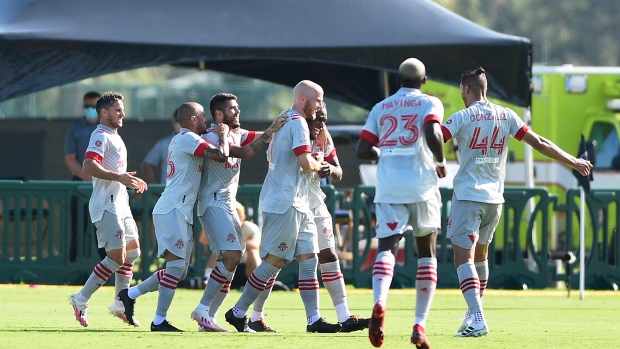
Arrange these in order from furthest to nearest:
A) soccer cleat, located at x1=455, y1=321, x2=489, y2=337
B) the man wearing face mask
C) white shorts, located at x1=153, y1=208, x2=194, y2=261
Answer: the man wearing face mask, white shorts, located at x1=153, y1=208, x2=194, y2=261, soccer cleat, located at x1=455, y1=321, x2=489, y2=337

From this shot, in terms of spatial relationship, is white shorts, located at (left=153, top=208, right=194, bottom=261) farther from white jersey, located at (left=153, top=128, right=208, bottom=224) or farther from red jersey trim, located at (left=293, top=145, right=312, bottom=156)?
red jersey trim, located at (left=293, top=145, right=312, bottom=156)

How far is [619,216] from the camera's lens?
16688 millimetres

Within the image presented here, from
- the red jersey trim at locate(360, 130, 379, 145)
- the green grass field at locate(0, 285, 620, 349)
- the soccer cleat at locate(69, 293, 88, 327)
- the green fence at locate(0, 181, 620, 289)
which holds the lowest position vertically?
the green grass field at locate(0, 285, 620, 349)

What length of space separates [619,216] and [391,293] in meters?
3.17

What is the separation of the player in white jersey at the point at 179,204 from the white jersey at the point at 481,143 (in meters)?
1.80

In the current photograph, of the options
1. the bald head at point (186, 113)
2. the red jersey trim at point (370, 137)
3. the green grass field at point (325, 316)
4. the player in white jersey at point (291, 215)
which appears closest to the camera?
the red jersey trim at point (370, 137)

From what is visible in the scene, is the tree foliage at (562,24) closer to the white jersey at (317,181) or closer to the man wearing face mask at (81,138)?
the man wearing face mask at (81,138)

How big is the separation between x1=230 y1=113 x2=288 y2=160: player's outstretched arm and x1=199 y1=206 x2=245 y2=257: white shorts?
0.46 meters

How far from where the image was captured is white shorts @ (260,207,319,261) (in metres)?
→ 9.92

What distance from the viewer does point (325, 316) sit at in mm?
12383

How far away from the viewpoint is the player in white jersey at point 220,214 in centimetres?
1011

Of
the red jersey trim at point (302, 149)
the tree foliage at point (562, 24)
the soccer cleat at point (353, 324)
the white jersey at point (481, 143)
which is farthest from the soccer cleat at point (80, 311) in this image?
the tree foliage at point (562, 24)

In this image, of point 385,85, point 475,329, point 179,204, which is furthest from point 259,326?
point 385,85

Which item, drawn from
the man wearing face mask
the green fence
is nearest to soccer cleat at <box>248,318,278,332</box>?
the green fence
